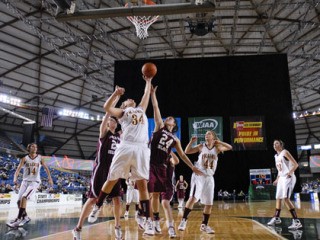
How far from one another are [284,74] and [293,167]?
1380 centimetres

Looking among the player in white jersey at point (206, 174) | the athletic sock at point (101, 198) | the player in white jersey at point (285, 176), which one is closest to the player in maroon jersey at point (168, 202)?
the player in white jersey at point (206, 174)

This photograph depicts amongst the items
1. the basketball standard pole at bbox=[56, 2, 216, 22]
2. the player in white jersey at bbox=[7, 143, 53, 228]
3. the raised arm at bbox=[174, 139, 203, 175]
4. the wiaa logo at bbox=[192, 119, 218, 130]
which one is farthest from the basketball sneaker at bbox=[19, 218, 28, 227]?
the wiaa logo at bbox=[192, 119, 218, 130]

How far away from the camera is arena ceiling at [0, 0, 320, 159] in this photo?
19188 mm

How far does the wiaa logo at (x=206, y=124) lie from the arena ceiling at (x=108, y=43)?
5.38 meters

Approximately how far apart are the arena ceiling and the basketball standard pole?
10836 millimetres

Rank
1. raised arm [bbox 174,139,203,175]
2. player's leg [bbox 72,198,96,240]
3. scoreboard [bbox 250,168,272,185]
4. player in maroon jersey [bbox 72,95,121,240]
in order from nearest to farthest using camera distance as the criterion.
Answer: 1. player's leg [bbox 72,198,96,240]
2. player in maroon jersey [bbox 72,95,121,240]
3. raised arm [bbox 174,139,203,175]
4. scoreboard [bbox 250,168,272,185]

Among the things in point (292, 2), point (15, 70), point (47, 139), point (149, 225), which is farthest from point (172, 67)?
point (47, 139)

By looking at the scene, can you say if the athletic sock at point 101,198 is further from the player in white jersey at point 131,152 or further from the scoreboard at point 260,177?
the scoreboard at point 260,177

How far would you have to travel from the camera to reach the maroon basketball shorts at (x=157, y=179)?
509cm

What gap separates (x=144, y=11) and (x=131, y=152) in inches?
131

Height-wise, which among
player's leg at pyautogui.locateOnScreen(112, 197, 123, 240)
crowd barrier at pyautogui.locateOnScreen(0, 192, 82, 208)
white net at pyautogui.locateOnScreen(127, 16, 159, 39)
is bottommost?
crowd barrier at pyautogui.locateOnScreen(0, 192, 82, 208)

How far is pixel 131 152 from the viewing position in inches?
150

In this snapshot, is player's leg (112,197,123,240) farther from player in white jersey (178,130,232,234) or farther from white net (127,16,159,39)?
white net (127,16,159,39)

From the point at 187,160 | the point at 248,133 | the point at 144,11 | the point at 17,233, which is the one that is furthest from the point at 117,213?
the point at 248,133
